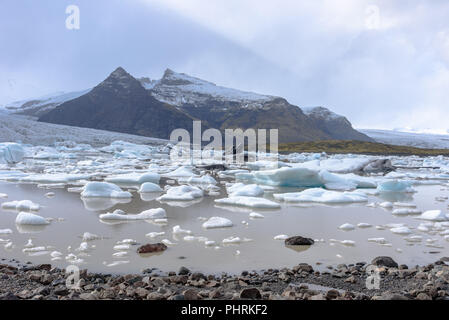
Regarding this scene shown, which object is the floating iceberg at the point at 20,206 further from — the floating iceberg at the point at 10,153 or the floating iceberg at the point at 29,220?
the floating iceberg at the point at 10,153

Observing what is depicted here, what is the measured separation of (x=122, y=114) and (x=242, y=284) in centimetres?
10757

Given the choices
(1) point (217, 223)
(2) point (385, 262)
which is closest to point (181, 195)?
(1) point (217, 223)

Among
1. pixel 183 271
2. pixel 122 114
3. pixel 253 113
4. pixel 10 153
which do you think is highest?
pixel 253 113

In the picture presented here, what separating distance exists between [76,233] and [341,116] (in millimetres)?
142779

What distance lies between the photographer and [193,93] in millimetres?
152000

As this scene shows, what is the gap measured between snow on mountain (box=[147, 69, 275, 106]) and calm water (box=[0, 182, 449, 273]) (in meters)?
130

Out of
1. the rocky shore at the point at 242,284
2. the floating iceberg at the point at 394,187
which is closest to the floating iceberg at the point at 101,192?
the rocky shore at the point at 242,284

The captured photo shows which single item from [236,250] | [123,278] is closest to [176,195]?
[236,250]

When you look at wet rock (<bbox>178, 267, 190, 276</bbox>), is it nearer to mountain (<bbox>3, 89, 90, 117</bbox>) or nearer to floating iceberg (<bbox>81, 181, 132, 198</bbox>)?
floating iceberg (<bbox>81, 181, 132, 198</bbox>)

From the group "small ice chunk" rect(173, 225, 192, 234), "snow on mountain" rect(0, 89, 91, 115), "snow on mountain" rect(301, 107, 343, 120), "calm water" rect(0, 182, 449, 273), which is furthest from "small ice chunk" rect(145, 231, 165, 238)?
"snow on mountain" rect(0, 89, 91, 115)

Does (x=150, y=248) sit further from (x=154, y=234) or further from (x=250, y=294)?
(x=250, y=294)

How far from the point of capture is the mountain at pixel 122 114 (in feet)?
335

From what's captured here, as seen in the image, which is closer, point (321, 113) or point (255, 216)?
point (255, 216)

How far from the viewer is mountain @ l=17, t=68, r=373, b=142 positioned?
104 meters
